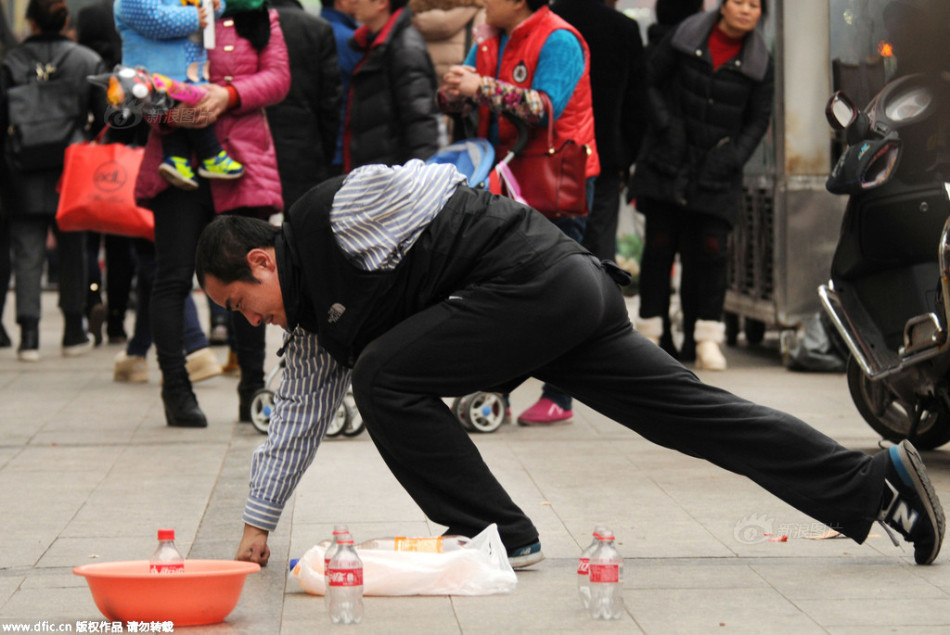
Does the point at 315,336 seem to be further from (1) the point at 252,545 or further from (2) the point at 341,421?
(2) the point at 341,421

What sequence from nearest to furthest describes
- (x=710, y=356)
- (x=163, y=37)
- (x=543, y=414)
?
(x=163, y=37), (x=543, y=414), (x=710, y=356)

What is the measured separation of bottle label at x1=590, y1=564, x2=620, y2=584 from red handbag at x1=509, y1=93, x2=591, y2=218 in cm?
309

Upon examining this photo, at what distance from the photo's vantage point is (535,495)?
17.7 feet

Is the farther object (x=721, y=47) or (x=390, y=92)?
(x=721, y=47)

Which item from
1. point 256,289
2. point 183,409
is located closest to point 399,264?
point 256,289

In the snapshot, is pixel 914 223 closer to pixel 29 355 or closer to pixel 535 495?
pixel 535 495

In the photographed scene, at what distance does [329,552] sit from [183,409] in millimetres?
3196

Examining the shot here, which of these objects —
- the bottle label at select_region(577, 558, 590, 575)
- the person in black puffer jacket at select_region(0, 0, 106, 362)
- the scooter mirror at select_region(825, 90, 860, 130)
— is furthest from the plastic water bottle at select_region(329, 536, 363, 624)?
the person in black puffer jacket at select_region(0, 0, 106, 362)

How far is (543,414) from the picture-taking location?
7.07 metres

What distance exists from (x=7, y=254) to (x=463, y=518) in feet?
22.4

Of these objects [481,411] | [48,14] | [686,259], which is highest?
[48,14]

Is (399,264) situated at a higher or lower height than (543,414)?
higher

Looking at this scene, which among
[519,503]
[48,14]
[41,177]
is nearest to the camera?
[519,503]

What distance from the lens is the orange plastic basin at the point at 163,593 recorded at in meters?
3.57
